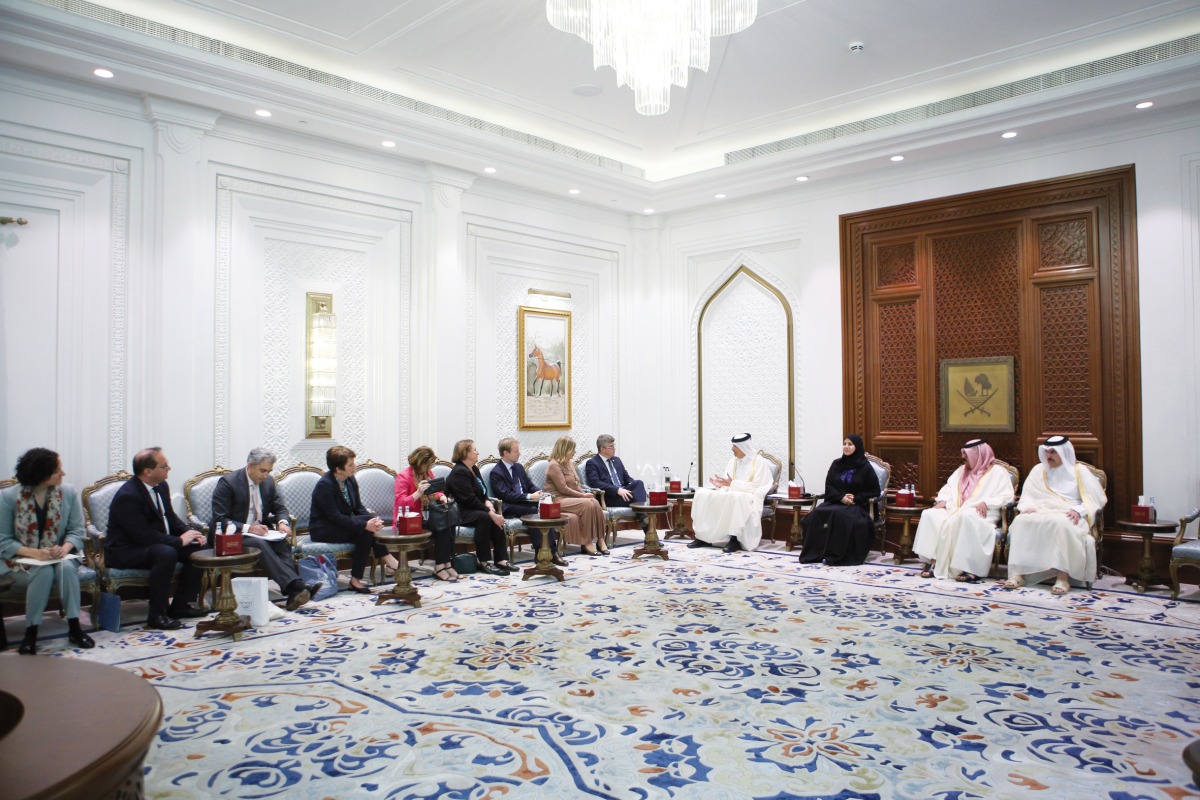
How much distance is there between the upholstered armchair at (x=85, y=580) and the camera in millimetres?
4910

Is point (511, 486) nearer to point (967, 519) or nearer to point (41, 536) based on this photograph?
point (41, 536)

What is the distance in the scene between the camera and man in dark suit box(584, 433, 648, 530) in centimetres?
891

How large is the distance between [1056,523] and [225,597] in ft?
19.7

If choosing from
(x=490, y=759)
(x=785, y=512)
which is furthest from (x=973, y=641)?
(x=785, y=512)

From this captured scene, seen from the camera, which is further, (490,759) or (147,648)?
(147,648)

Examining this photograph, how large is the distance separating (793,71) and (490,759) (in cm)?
636

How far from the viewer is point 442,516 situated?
7008mm

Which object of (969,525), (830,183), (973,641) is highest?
(830,183)

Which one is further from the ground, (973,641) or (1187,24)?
(1187,24)

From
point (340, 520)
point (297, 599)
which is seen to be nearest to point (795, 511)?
point (340, 520)

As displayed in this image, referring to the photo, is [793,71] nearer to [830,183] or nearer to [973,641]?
[830,183]

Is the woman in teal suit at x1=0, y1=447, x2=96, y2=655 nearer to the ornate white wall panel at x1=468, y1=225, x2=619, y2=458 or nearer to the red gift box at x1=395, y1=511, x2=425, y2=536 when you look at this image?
the red gift box at x1=395, y1=511, x2=425, y2=536

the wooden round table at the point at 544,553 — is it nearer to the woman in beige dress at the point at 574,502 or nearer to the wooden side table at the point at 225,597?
the woman in beige dress at the point at 574,502

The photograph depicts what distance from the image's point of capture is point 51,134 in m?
6.12
